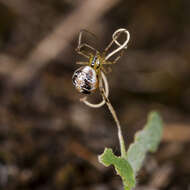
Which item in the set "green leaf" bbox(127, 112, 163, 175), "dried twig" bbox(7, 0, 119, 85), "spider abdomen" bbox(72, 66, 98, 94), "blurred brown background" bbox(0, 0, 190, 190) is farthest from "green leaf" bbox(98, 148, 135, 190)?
"dried twig" bbox(7, 0, 119, 85)

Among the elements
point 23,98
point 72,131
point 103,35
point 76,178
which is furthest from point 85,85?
point 103,35

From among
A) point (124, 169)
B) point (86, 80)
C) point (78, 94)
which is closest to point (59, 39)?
point (78, 94)

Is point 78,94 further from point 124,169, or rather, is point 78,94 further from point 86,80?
point 124,169

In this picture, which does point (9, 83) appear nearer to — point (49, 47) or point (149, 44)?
point (49, 47)

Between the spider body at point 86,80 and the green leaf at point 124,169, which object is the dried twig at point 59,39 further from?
the green leaf at point 124,169

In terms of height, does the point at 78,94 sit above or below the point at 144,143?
above

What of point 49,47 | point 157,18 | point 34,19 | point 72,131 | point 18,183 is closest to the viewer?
point 18,183
